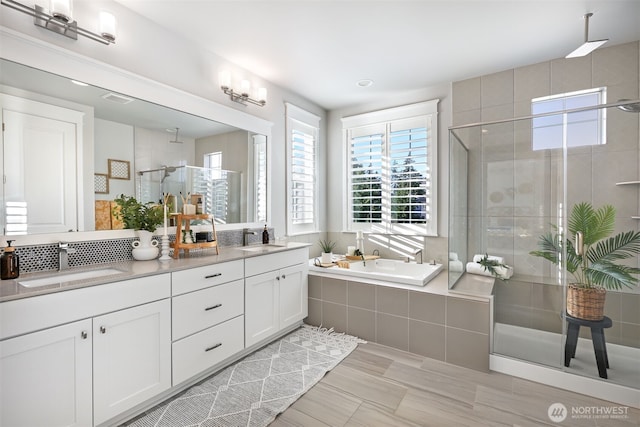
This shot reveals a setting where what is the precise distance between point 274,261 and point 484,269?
1780 millimetres

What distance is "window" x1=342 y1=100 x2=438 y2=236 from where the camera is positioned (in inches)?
134

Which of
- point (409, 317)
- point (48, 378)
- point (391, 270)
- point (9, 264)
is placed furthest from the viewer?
point (391, 270)

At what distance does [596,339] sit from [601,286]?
1.18 feet

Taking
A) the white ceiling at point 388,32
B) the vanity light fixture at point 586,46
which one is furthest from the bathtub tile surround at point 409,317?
the white ceiling at point 388,32

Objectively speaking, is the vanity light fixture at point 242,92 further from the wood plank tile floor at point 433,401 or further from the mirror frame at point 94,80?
the wood plank tile floor at point 433,401

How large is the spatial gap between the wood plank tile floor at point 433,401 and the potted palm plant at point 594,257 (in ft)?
1.98

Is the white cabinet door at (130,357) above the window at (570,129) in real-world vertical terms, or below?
below

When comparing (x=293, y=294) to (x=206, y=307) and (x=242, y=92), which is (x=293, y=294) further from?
(x=242, y=92)

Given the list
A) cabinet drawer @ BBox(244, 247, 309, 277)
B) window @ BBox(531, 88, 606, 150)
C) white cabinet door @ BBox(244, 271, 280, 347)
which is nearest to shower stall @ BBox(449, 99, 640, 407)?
window @ BBox(531, 88, 606, 150)

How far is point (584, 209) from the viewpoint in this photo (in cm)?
211

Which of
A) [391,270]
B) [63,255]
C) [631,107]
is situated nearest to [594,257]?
[631,107]

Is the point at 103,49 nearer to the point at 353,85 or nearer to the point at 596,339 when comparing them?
the point at 353,85

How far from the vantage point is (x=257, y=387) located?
1.94m

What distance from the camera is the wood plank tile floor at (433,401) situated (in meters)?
1.67
